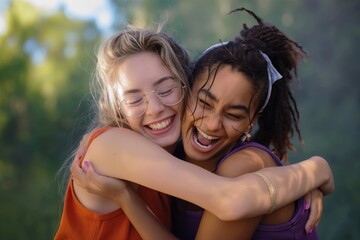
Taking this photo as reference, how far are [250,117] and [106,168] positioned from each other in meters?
0.62

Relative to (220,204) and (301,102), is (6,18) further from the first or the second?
(220,204)

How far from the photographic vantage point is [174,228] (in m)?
2.41

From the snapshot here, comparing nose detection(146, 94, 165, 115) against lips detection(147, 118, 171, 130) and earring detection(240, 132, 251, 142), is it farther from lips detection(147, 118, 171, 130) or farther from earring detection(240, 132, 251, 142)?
earring detection(240, 132, 251, 142)

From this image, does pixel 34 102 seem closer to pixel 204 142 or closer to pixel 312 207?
pixel 204 142

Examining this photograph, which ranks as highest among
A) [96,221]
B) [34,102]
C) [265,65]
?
[265,65]

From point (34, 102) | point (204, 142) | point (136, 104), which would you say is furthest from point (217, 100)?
point (34, 102)

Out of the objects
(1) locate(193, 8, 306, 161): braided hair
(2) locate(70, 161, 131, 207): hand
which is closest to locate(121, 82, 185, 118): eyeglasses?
(1) locate(193, 8, 306, 161): braided hair

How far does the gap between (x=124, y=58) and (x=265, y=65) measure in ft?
1.97

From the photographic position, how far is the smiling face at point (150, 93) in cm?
232

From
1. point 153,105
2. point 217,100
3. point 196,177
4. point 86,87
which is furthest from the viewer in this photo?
point 86,87

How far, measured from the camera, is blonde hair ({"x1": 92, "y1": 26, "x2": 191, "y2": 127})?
240 cm

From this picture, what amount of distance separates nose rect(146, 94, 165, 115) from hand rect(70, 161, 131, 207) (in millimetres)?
317

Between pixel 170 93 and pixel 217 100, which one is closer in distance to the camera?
pixel 217 100

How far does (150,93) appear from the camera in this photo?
7.63 feet
